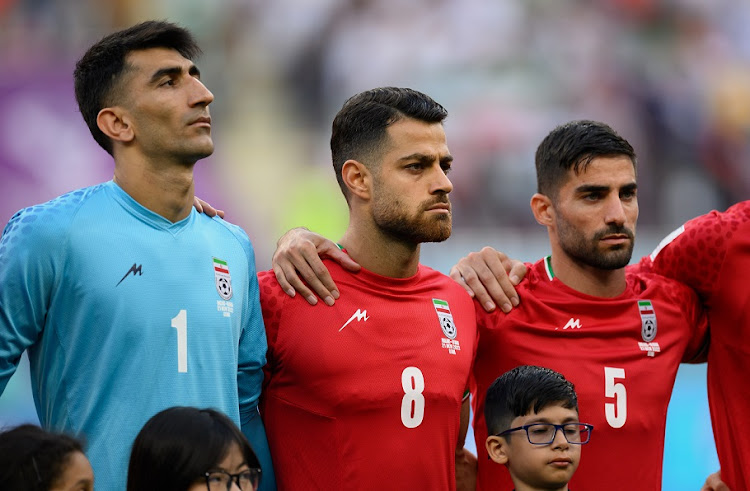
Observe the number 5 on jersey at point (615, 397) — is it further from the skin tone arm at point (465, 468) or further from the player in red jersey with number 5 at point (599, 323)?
the skin tone arm at point (465, 468)

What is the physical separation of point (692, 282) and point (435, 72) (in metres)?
9.39

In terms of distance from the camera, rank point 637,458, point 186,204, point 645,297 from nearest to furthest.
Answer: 1. point 186,204
2. point 637,458
3. point 645,297

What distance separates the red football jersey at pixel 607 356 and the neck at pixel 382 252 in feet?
1.43

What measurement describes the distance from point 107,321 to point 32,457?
68 centimetres

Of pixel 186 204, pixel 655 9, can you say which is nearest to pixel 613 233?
pixel 186 204

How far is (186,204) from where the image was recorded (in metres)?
3.62

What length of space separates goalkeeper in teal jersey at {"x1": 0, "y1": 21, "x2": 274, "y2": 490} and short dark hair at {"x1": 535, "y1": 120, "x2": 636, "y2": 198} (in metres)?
1.40

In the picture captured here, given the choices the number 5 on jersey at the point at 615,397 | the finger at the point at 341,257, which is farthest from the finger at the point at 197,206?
the number 5 on jersey at the point at 615,397

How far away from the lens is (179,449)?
2900mm

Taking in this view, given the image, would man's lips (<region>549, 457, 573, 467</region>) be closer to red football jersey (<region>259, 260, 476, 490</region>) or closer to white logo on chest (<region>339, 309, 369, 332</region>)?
red football jersey (<region>259, 260, 476, 490</region>)

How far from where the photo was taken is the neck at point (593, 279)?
431 cm

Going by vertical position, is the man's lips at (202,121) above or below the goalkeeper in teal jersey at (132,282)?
above

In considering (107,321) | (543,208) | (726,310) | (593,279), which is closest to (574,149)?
(543,208)

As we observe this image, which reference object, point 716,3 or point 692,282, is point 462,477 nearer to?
point 692,282
